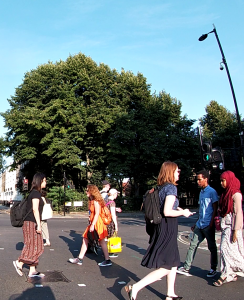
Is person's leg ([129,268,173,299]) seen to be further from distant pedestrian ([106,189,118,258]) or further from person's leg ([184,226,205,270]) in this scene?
distant pedestrian ([106,189,118,258])

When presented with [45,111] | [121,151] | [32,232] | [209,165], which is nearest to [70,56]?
[45,111]

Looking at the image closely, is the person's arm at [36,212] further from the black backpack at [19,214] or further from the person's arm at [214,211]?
the person's arm at [214,211]

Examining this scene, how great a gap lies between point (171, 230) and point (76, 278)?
2347 millimetres

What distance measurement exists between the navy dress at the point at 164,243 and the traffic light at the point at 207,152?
6216 millimetres

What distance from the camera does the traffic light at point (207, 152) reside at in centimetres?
1038

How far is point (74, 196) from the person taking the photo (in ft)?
105

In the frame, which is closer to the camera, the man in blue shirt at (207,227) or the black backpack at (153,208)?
the black backpack at (153,208)

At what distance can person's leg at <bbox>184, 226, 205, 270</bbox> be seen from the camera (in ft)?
20.2

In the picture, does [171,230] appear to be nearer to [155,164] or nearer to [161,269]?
[161,269]

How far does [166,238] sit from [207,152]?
6.58 meters

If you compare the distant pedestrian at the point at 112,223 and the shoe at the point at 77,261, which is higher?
the distant pedestrian at the point at 112,223

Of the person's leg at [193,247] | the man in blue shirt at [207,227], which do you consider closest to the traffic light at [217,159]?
the man in blue shirt at [207,227]

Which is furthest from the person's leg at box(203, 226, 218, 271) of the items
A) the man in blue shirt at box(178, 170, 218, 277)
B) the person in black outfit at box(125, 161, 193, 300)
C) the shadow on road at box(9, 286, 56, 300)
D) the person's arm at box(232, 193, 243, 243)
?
the shadow on road at box(9, 286, 56, 300)

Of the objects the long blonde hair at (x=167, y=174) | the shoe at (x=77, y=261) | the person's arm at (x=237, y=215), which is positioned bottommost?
the shoe at (x=77, y=261)
